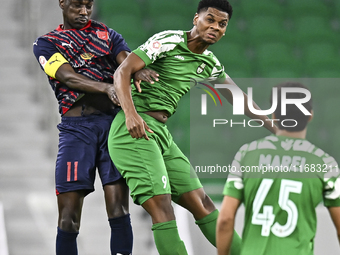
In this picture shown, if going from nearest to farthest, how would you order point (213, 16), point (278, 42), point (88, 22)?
point (213, 16)
point (88, 22)
point (278, 42)

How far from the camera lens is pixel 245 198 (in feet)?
5.46

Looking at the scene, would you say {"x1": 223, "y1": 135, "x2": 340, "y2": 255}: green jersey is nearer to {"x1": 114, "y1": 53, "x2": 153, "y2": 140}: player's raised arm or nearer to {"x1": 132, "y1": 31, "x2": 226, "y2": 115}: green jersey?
{"x1": 114, "y1": 53, "x2": 153, "y2": 140}: player's raised arm

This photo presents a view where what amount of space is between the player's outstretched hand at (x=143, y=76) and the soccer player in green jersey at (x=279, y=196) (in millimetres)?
733

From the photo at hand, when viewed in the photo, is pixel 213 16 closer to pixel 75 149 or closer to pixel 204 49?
pixel 204 49

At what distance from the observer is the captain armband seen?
247 centimetres

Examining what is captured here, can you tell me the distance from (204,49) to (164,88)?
272mm

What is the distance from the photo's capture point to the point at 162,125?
245 cm

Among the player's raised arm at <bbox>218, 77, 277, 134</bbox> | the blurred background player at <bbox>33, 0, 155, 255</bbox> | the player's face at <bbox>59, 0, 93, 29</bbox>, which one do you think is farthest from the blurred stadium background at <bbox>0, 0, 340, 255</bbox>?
the player's face at <bbox>59, 0, 93, 29</bbox>

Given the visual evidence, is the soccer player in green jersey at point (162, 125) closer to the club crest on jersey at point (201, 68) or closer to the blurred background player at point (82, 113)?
the club crest on jersey at point (201, 68)

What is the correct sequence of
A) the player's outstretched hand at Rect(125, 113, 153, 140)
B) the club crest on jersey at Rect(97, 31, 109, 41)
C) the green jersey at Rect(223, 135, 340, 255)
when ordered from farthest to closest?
the club crest on jersey at Rect(97, 31, 109, 41), the player's outstretched hand at Rect(125, 113, 153, 140), the green jersey at Rect(223, 135, 340, 255)

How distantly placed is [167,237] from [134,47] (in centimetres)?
330

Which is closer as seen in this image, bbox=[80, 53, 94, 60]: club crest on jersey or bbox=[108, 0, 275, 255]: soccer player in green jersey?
bbox=[108, 0, 275, 255]: soccer player in green jersey

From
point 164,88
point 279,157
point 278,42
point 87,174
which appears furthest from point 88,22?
point 278,42

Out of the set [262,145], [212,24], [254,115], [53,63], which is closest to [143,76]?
[212,24]
